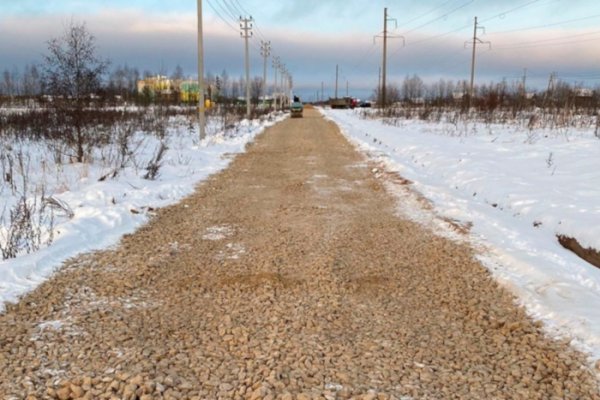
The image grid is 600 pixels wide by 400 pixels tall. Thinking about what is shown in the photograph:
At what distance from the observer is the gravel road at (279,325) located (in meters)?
3.03

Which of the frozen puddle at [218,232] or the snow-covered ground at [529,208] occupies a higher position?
the snow-covered ground at [529,208]

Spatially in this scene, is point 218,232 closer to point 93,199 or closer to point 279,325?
point 93,199

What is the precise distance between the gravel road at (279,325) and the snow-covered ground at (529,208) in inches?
11.3

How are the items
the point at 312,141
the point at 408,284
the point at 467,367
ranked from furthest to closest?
the point at 312,141 → the point at 408,284 → the point at 467,367

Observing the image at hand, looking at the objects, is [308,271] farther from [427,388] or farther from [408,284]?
[427,388]

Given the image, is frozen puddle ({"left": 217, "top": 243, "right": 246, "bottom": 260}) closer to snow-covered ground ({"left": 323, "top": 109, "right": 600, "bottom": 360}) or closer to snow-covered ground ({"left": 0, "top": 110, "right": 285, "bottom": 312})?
snow-covered ground ({"left": 0, "top": 110, "right": 285, "bottom": 312})

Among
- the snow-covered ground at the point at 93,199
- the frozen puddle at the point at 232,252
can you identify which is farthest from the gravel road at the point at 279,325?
the snow-covered ground at the point at 93,199

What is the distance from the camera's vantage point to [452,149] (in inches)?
626

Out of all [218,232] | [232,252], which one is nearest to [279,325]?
[232,252]

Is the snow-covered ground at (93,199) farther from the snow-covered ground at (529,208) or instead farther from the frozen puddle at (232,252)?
the snow-covered ground at (529,208)

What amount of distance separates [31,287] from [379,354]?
3.20 meters

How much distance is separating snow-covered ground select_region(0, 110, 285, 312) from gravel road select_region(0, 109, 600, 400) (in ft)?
0.89

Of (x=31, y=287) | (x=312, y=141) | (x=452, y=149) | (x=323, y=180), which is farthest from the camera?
(x=312, y=141)

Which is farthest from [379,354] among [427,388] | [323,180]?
[323,180]
